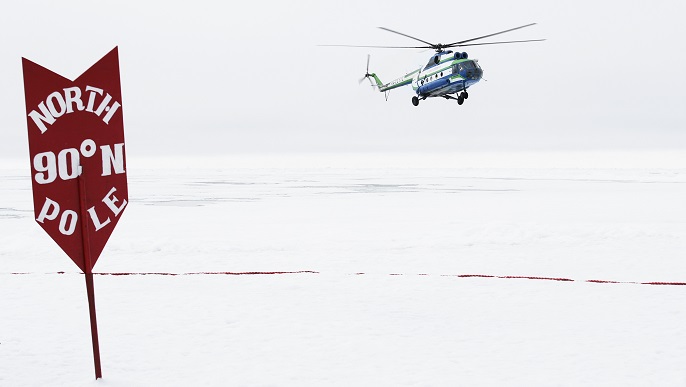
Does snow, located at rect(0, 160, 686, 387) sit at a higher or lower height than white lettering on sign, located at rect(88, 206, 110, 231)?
lower

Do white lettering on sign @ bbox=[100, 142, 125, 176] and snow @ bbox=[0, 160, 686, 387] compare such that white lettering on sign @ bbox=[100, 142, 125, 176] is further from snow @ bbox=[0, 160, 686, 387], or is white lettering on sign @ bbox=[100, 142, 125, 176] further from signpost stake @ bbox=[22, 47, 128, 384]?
snow @ bbox=[0, 160, 686, 387]

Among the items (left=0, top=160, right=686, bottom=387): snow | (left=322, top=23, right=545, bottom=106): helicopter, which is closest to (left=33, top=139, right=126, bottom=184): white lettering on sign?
(left=0, top=160, right=686, bottom=387): snow

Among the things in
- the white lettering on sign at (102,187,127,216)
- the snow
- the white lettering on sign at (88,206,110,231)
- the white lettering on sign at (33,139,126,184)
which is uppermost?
the white lettering on sign at (33,139,126,184)

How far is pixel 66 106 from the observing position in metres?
3.80

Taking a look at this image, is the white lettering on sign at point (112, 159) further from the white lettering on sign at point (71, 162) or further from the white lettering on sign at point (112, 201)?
the white lettering on sign at point (112, 201)

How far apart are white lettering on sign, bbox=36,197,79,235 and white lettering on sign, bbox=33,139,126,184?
5.9 inches

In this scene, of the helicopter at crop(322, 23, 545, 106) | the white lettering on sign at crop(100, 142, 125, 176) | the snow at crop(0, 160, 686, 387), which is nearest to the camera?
the white lettering on sign at crop(100, 142, 125, 176)

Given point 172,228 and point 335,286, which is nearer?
point 335,286

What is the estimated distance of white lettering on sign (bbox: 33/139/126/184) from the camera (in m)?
3.72

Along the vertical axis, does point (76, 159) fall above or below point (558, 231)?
above

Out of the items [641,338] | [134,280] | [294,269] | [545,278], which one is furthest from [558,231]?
[134,280]

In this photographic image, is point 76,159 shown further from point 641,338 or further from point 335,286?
point 641,338

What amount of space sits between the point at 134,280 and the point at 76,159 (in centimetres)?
406

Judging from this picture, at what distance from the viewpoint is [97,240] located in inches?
159
